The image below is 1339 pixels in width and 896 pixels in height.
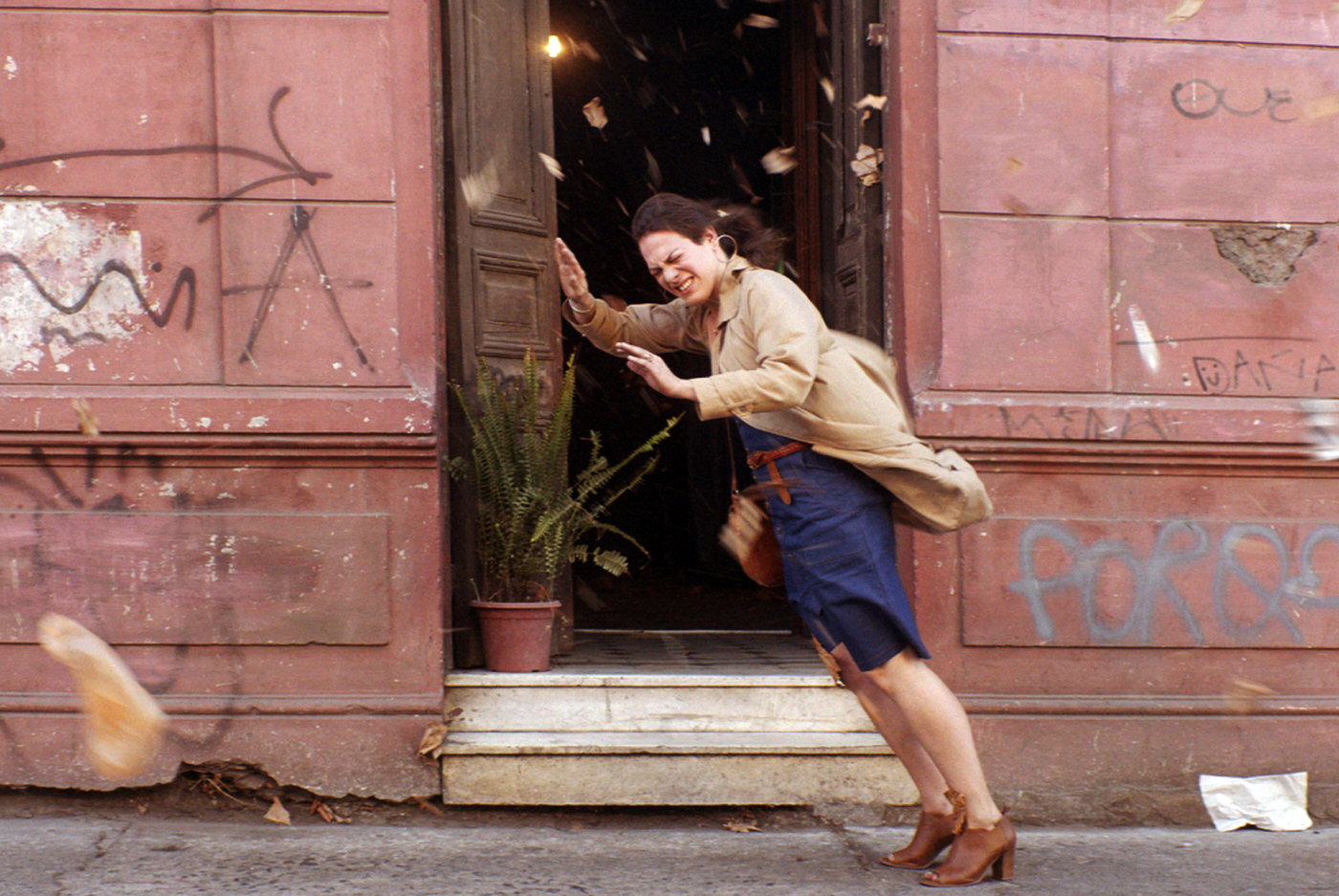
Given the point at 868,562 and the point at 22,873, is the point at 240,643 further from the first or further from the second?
the point at 868,562

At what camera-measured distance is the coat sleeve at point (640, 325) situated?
3730 mm

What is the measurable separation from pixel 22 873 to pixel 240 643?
948 mm

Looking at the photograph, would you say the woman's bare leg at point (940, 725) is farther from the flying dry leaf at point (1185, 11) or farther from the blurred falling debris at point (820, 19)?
the blurred falling debris at point (820, 19)

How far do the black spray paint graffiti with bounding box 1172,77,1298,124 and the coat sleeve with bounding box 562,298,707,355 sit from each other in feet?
6.67

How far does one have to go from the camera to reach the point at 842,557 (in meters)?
3.25

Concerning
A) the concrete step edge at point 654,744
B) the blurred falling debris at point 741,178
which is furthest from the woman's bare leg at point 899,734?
the blurred falling debris at point 741,178

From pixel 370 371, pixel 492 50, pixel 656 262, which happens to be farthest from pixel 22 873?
pixel 492 50

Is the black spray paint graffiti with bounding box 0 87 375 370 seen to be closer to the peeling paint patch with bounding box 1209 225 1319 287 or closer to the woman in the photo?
the woman

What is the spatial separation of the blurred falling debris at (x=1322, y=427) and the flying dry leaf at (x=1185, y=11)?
1.43m

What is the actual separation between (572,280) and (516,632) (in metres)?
1.39

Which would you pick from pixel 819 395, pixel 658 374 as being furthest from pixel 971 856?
pixel 658 374

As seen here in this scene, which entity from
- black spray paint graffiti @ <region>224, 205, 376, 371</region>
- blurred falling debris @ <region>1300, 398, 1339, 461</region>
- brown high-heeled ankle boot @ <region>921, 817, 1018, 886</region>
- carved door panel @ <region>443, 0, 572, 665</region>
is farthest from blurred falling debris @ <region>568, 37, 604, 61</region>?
brown high-heeled ankle boot @ <region>921, 817, 1018, 886</region>

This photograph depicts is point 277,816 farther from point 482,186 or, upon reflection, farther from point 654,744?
point 482,186

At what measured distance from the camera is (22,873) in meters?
3.27
